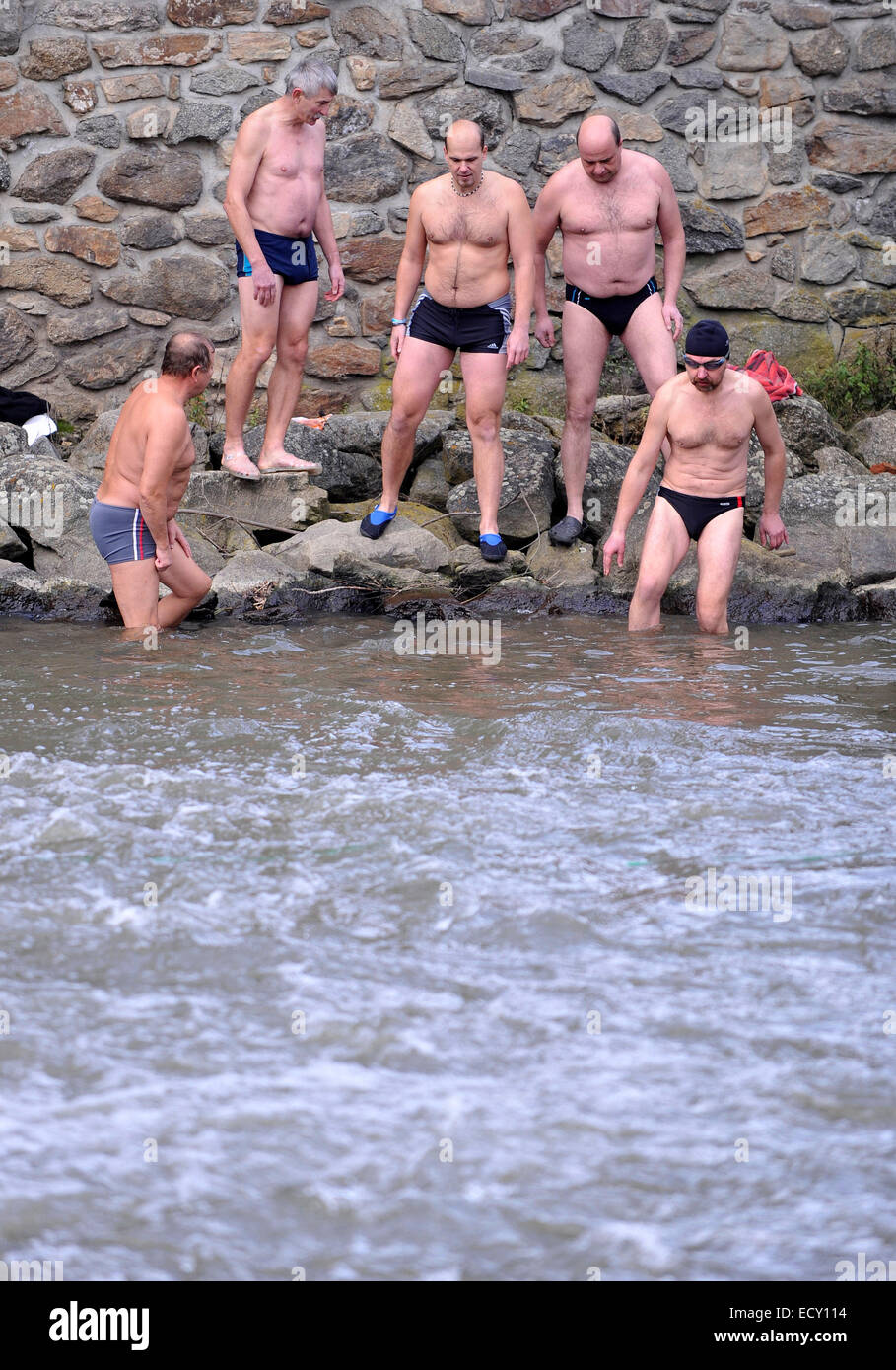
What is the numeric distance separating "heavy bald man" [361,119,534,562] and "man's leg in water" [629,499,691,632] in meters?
1.00

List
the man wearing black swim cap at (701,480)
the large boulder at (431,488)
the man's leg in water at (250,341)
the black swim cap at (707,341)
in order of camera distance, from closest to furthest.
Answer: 1. the black swim cap at (707,341)
2. the man wearing black swim cap at (701,480)
3. the man's leg in water at (250,341)
4. the large boulder at (431,488)

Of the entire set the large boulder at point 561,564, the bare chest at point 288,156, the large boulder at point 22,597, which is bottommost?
the large boulder at point 22,597

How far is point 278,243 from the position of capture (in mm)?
6801

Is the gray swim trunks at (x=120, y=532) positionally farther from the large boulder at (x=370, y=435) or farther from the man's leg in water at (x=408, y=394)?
the large boulder at (x=370, y=435)

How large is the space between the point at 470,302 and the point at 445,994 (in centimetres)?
471

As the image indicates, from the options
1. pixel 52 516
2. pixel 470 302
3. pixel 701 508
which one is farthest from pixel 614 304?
pixel 52 516

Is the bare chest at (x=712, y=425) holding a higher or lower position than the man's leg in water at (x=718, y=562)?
higher

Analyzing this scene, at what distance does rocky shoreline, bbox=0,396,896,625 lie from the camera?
6.66 metres

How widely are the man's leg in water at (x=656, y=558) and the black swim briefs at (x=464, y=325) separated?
1251mm

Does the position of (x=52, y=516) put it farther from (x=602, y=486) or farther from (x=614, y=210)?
(x=614, y=210)

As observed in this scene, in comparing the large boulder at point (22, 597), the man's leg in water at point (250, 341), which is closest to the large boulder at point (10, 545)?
the large boulder at point (22, 597)

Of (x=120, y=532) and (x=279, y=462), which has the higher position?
(x=279, y=462)

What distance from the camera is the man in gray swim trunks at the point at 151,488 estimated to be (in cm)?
549
